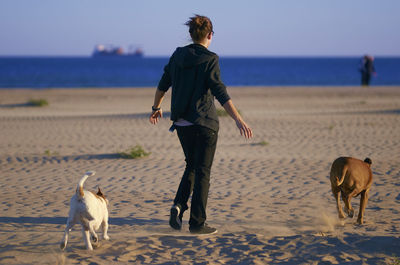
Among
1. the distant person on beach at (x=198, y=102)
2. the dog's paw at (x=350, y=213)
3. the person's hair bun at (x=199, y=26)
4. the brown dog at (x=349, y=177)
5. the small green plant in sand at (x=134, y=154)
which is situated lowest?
the small green plant in sand at (x=134, y=154)

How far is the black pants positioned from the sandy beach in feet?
1.01

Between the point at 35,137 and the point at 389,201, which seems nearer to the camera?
the point at 389,201

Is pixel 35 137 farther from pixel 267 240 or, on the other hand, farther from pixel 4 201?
pixel 267 240

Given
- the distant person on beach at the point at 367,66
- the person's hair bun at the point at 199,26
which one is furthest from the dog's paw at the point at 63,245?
the distant person on beach at the point at 367,66

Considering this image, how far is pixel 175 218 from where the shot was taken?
5.17 meters

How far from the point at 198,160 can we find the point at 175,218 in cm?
72

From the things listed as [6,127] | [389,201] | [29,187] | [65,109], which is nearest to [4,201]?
[29,187]

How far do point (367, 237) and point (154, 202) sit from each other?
2.88 metres

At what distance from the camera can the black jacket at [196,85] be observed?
4664 mm

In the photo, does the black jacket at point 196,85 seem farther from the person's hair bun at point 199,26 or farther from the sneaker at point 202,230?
the sneaker at point 202,230

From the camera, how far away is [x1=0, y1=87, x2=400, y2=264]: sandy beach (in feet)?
15.0

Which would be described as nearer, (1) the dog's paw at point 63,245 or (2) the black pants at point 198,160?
(1) the dog's paw at point 63,245

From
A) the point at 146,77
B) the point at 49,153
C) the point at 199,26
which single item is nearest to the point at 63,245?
the point at 199,26

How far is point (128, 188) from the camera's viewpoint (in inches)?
295
